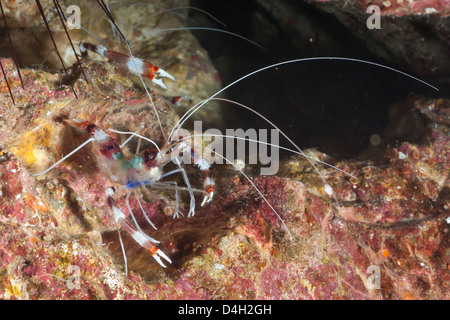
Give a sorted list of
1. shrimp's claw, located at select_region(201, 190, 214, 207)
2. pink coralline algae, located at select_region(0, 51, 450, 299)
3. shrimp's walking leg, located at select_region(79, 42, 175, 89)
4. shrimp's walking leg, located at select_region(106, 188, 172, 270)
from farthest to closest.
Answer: shrimp's walking leg, located at select_region(79, 42, 175, 89)
shrimp's claw, located at select_region(201, 190, 214, 207)
shrimp's walking leg, located at select_region(106, 188, 172, 270)
pink coralline algae, located at select_region(0, 51, 450, 299)

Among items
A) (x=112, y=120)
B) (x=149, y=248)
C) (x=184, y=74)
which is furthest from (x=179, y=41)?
(x=149, y=248)

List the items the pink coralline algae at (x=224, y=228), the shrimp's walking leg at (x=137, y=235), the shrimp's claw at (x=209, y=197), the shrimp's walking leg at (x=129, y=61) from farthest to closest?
the shrimp's walking leg at (x=129, y=61) < the shrimp's claw at (x=209, y=197) < the shrimp's walking leg at (x=137, y=235) < the pink coralline algae at (x=224, y=228)

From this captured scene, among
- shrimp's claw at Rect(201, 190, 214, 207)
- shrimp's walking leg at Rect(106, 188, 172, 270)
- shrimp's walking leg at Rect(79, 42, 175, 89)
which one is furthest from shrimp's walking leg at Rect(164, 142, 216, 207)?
shrimp's walking leg at Rect(79, 42, 175, 89)

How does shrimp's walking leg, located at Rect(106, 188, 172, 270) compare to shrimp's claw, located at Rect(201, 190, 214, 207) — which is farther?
shrimp's claw, located at Rect(201, 190, 214, 207)

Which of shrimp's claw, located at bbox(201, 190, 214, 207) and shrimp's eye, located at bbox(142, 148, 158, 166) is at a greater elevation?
shrimp's eye, located at bbox(142, 148, 158, 166)

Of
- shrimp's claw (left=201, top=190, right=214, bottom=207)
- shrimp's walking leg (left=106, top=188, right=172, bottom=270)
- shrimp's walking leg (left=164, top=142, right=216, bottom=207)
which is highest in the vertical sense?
shrimp's walking leg (left=164, top=142, right=216, bottom=207)

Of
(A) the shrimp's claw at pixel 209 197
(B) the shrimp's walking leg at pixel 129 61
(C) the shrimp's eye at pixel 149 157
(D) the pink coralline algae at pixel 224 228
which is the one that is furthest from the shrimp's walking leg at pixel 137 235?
(B) the shrimp's walking leg at pixel 129 61

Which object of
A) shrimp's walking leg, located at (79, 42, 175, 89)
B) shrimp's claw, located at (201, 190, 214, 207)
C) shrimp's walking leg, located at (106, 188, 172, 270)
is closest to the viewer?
shrimp's walking leg, located at (106, 188, 172, 270)

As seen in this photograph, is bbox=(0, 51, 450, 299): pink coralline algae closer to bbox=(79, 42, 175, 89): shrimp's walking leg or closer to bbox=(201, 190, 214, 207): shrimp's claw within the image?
bbox=(201, 190, 214, 207): shrimp's claw

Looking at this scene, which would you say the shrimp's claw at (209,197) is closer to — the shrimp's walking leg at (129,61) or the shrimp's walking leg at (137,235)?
the shrimp's walking leg at (137,235)

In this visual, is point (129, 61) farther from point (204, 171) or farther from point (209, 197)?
point (209, 197)
